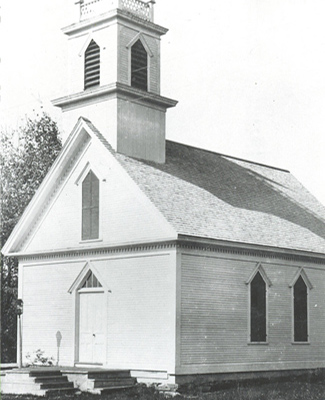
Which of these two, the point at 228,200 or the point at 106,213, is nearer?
the point at 106,213

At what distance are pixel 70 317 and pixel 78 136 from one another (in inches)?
241

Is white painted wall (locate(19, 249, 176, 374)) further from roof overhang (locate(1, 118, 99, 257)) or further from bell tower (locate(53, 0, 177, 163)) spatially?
bell tower (locate(53, 0, 177, 163))

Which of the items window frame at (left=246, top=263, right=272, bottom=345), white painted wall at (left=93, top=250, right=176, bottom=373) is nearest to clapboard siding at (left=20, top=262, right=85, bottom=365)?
white painted wall at (left=93, top=250, right=176, bottom=373)

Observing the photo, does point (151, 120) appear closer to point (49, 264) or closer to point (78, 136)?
point (78, 136)

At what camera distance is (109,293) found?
2341 cm

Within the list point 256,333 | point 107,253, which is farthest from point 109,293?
point 256,333

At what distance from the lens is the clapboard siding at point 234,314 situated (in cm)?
2178

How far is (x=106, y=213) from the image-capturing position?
23766 mm

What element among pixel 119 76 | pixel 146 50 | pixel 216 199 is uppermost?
pixel 146 50

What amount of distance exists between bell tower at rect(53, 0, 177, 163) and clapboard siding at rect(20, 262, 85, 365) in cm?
485

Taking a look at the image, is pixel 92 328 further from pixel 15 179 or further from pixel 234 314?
pixel 15 179

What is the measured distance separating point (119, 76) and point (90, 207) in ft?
15.1

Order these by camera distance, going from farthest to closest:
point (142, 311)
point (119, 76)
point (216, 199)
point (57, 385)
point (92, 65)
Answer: point (92, 65)
point (216, 199)
point (119, 76)
point (142, 311)
point (57, 385)

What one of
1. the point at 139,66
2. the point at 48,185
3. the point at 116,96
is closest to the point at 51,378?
the point at 48,185
